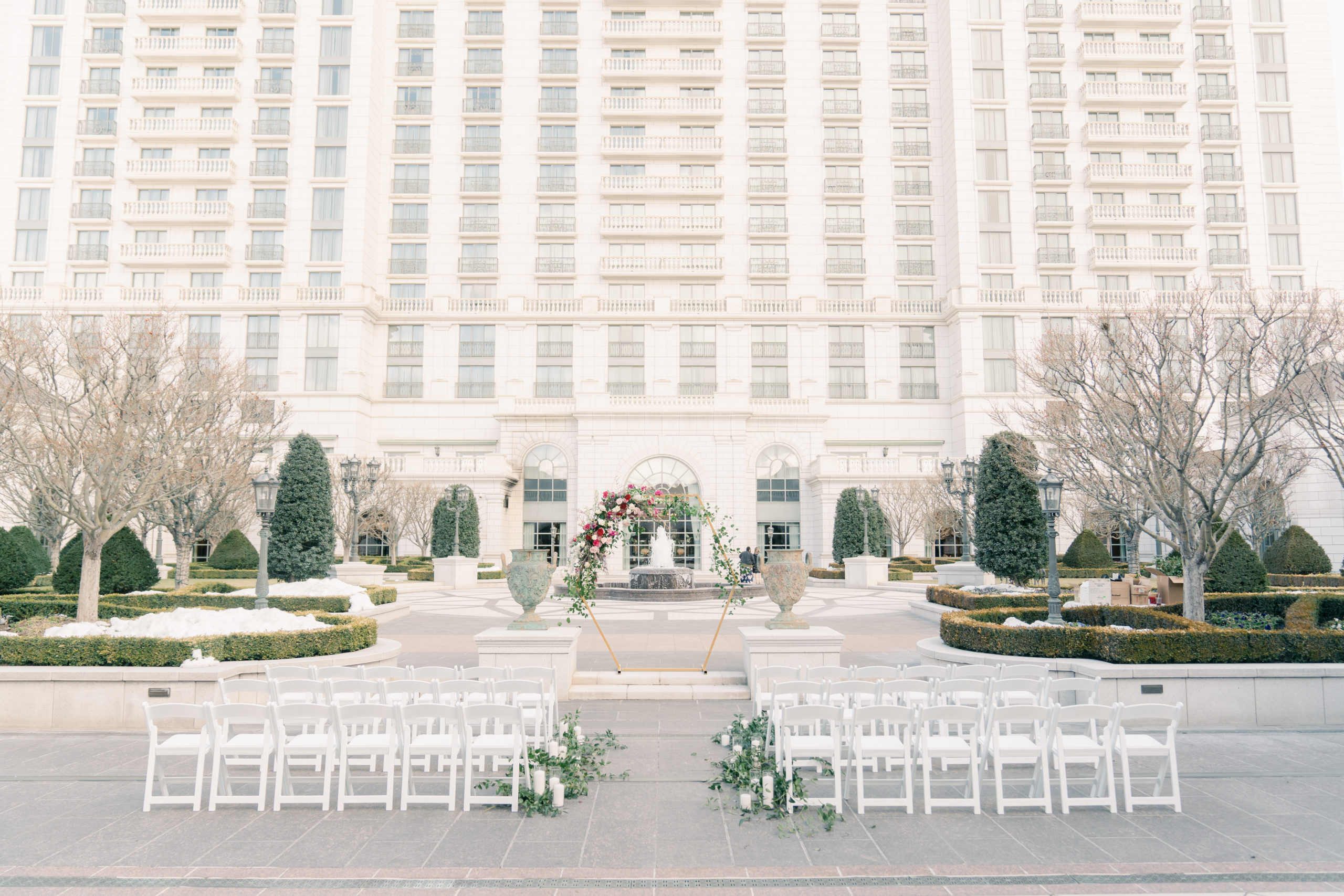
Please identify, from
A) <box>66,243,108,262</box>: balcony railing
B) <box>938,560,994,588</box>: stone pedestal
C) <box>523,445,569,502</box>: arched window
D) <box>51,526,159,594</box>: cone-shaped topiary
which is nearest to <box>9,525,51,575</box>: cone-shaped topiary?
<box>51,526,159,594</box>: cone-shaped topiary

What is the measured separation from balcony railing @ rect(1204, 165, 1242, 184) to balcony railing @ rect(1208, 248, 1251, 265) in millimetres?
4348

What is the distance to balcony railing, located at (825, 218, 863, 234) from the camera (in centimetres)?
4597

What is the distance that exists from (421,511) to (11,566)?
1992 centimetres

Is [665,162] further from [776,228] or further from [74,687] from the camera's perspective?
[74,687]

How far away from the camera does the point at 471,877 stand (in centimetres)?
521

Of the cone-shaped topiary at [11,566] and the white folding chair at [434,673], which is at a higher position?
the cone-shaped topiary at [11,566]

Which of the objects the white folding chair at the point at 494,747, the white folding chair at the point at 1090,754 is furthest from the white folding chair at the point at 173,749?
the white folding chair at the point at 1090,754

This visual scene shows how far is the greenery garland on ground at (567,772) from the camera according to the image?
6539mm

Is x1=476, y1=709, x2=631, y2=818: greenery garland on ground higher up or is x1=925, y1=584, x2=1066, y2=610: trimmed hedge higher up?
x1=925, y1=584, x2=1066, y2=610: trimmed hedge

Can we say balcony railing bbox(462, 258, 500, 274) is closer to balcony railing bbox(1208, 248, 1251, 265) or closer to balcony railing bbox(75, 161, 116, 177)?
balcony railing bbox(75, 161, 116, 177)

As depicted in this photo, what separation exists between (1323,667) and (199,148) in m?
55.7

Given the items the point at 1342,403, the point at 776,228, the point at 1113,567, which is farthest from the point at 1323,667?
the point at 776,228

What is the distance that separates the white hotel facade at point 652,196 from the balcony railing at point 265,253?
23 cm

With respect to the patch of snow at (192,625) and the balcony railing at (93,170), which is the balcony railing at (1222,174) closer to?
the patch of snow at (192,625)
